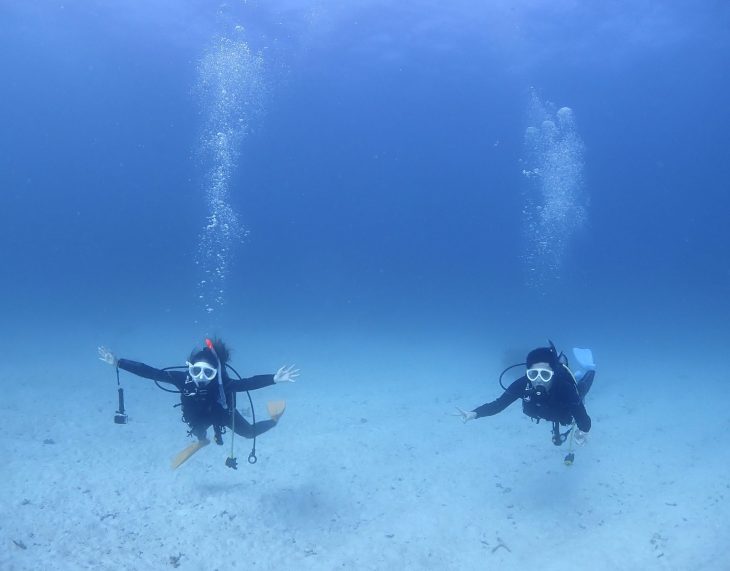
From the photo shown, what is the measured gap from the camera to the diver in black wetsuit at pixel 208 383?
18.4ft

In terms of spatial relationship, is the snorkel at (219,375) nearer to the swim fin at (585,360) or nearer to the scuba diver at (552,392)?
the scuba diver at (552,392)

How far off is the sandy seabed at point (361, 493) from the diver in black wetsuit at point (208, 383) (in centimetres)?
145

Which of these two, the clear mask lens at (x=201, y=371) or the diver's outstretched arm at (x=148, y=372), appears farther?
the diver's outstretched arm at (x=148, y=372)

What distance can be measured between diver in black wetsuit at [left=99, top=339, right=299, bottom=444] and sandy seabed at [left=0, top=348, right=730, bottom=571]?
1455mm

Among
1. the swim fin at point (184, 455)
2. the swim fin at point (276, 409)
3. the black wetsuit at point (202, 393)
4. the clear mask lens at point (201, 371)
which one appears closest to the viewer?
the clear mask lens at point (201, 371)

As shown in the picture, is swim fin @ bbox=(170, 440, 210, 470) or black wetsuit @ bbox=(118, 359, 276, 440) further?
swim fin @ bbox=(170, 440, 210, 470)

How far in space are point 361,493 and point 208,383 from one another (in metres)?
3.10

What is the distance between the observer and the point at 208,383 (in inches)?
223

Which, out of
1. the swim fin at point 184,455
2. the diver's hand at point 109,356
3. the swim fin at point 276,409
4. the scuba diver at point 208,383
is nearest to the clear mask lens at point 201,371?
the scuba diver at point 208,383

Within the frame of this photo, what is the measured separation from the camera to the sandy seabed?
19.4 ft

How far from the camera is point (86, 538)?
587 cm

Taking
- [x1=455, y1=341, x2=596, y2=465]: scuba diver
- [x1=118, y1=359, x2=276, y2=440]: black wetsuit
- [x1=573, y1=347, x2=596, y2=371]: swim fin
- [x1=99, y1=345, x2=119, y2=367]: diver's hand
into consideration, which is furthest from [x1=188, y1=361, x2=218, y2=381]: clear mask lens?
[x1=573, y1=347, x2=596, y2=371]: swim fin

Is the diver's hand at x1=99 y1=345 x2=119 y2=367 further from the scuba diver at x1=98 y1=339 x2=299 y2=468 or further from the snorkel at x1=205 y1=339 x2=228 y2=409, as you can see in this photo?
the snorkel at x1=205 y1=339 x2=228 y2=409

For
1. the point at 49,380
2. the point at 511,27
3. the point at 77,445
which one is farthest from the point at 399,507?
the point at 511,27
